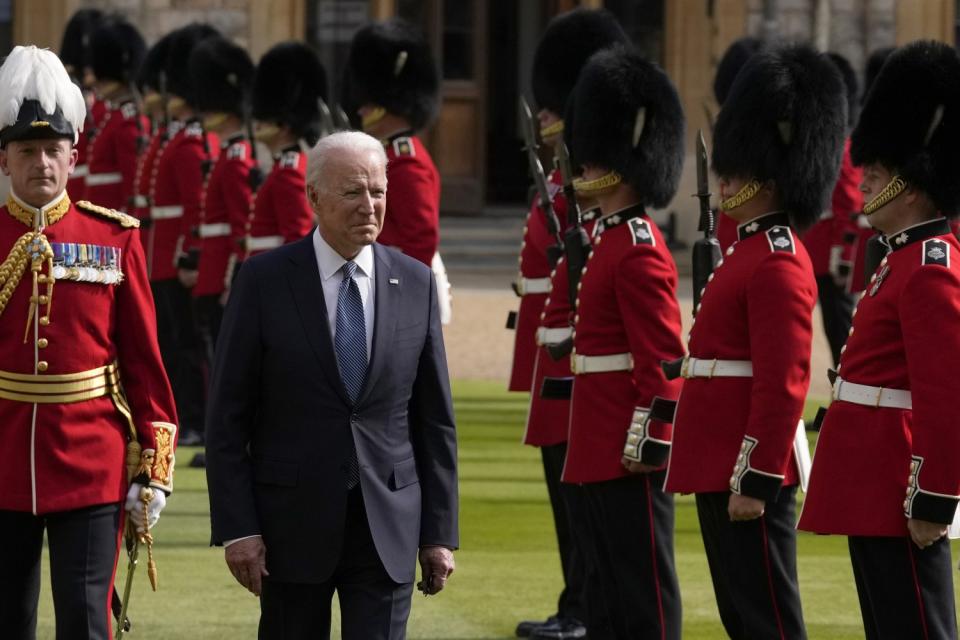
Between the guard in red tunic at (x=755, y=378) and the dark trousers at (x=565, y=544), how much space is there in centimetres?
93

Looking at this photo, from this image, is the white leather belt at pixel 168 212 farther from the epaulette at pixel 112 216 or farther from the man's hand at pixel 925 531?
the man's hand at pixel 925 531

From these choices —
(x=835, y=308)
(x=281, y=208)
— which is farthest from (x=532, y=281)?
(x=835, y=308)

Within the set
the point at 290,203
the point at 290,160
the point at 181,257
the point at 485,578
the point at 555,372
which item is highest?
the point at 290,160

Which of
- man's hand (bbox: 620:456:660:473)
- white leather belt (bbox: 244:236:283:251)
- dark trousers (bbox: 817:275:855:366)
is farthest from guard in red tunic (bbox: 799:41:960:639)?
dark trousers (bbox: 817:275:855:366)

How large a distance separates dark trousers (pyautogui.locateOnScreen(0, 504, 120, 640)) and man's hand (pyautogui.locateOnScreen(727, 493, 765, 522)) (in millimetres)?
1302

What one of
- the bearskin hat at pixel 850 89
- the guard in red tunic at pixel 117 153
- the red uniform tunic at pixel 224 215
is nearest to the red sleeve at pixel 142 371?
the red uniform tunic at pixel 224 215

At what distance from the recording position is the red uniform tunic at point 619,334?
5102mm

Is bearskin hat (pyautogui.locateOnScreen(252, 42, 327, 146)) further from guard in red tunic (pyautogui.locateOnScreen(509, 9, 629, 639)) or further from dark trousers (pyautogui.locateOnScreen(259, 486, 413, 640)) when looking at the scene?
dark trousers (pyautogui.locateOnScreen(259, 486, 413, 640))

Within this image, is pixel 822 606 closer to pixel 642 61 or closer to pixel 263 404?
pixel 642 61

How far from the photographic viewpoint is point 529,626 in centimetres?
605

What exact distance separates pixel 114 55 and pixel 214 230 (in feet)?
13.3

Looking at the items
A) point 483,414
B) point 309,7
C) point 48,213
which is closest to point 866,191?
point 48,213

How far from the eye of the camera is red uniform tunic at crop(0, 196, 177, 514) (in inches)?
170

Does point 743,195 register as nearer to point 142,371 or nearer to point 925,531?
point 925,531
